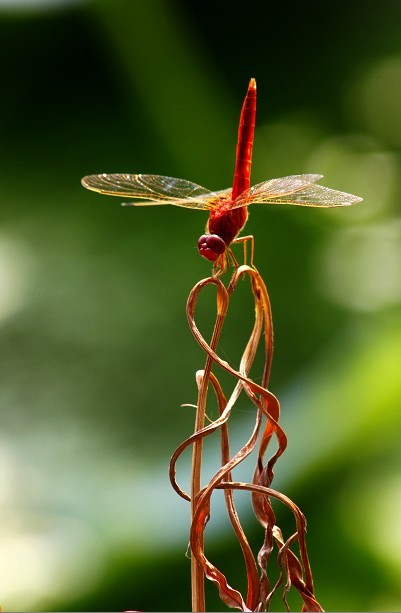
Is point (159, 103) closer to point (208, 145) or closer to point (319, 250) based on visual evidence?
point (208, 145)

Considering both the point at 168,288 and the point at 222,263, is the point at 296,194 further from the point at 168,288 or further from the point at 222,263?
the point at 168,288

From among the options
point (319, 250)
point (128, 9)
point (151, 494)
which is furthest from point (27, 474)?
point (128, 9)

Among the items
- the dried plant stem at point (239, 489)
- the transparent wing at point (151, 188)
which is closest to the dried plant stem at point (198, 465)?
the dried plant stem at point (239, 489)

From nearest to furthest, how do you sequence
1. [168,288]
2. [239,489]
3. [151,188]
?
[239,489]
[151,188]
[168,288]

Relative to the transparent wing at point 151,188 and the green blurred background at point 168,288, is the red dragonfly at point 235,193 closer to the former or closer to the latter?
the transparent wing at point 151,188

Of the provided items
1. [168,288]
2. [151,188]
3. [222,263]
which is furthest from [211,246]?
[168,288]

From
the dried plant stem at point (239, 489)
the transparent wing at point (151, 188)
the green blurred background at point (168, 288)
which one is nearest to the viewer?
the dried plant stem at point (239, 489)
